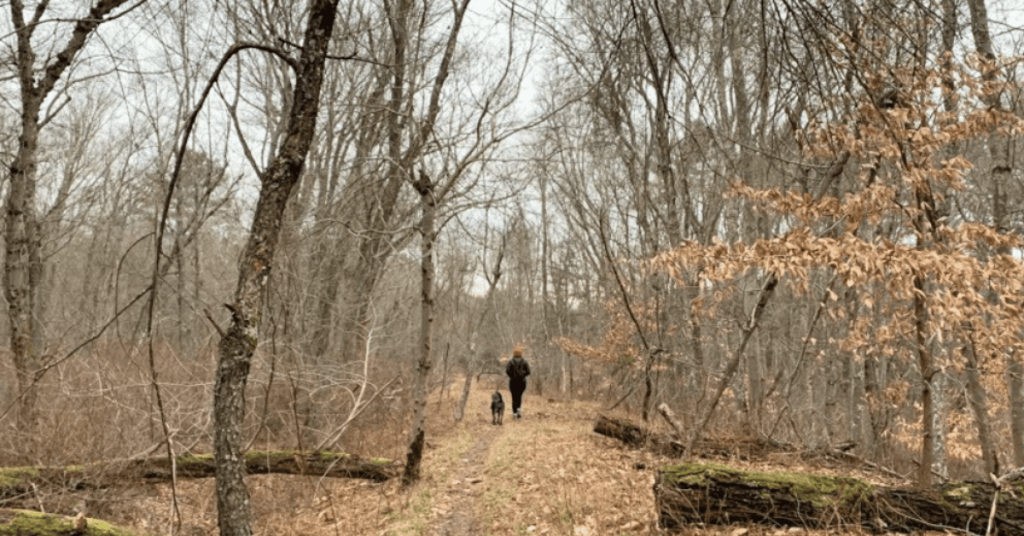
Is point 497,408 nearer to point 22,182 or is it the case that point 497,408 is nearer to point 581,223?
point 581,223

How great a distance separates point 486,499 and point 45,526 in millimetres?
4289

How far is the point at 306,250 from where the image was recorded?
10.8 m

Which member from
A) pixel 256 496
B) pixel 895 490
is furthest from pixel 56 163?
pixel 895 490

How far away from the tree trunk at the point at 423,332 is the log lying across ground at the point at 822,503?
3346mm

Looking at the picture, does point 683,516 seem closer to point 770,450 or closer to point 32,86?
point 770,450

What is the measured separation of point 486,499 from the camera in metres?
6.70

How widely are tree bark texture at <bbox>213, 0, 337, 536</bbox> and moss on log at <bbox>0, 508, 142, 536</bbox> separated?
5.05 feet

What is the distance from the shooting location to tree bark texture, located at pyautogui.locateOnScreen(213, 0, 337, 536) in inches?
102

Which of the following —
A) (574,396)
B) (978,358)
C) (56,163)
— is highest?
(56,163)

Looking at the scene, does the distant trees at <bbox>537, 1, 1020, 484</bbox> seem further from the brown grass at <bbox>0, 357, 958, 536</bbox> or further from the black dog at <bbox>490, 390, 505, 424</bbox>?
the black dog at <bbox>490, 390, 505, 424</bbox>

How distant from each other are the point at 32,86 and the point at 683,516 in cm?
908

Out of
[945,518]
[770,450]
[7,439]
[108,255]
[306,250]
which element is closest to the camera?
[945,518]

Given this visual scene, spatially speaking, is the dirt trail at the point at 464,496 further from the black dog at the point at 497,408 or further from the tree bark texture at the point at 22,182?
the tree bark texture at the point at 22,182

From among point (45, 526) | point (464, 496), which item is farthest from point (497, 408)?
point (45, 526)
